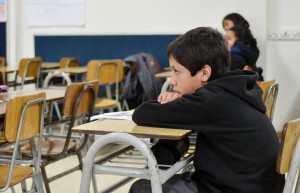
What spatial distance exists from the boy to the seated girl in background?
2.73 meters

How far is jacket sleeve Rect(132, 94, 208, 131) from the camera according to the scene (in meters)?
1.66

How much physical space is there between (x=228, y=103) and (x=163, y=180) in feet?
1.07

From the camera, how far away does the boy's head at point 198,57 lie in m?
1.78

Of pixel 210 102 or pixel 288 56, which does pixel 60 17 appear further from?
pixel 210 102

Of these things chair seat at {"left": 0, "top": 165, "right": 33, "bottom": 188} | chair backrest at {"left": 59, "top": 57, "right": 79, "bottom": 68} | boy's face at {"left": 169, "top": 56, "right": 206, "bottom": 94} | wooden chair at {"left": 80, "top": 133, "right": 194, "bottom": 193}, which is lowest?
chair seat at {"left": 0, "top": 165, "right": 33, "bottom": 188}

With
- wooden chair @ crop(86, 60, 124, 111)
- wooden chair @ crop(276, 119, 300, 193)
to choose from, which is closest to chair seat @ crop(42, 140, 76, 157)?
wooden chair @ crop(276, 119, 300, 193)

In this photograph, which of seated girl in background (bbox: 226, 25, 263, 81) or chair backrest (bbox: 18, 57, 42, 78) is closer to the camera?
seated girl in background (bbox: 226, 25, 263, 81)

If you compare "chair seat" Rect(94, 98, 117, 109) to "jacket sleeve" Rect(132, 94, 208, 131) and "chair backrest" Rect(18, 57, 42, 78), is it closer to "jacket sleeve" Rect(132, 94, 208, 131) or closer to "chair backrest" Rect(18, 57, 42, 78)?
"chair backrest" Rect(18, 57, 42, 78)

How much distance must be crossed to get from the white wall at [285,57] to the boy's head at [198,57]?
12.0ft

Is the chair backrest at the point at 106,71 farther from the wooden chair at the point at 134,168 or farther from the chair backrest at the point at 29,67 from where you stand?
the wooden chair at the point at 134,168

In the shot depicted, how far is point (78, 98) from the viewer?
2.99 meters

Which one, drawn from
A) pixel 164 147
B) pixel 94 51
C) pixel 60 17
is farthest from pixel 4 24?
pixel 164 147

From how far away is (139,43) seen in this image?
6055 millimetres

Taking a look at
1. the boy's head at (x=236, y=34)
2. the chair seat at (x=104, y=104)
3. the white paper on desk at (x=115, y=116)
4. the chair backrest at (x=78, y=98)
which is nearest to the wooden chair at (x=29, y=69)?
the chair seat at (x=104, y=104)
